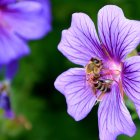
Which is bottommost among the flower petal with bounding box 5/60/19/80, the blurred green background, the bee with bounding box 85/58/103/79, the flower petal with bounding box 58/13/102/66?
the blurred green background

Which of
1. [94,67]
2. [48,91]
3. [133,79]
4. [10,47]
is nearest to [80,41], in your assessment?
[94,67]

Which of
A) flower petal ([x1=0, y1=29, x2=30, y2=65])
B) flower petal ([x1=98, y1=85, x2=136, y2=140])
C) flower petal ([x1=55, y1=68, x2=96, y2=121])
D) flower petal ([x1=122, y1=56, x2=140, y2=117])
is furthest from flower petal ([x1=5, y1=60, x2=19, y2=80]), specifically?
flower petal ([x1=122, y1=56, x2=140, y2=117])

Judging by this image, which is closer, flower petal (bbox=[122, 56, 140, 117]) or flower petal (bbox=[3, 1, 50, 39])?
flower petal (bbox=[122, 56, 140, 117])

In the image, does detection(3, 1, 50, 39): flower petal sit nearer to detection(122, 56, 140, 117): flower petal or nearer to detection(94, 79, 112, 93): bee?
detection(94, 79, 112, 93): bee

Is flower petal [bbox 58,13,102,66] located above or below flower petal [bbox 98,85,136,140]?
above

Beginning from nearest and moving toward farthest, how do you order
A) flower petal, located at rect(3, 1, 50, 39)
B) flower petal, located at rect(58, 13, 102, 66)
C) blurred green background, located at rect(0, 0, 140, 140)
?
flower petal, located at rect(58, 13, 102, 66), flower petal, located at rect(3, 1, 50, 39), blurred green background, located at rect(0, 0, 140, 140)

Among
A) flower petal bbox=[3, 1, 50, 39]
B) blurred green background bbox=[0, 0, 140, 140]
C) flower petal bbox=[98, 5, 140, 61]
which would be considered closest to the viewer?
flower petal bbox=[98, 5, 140, 61]
